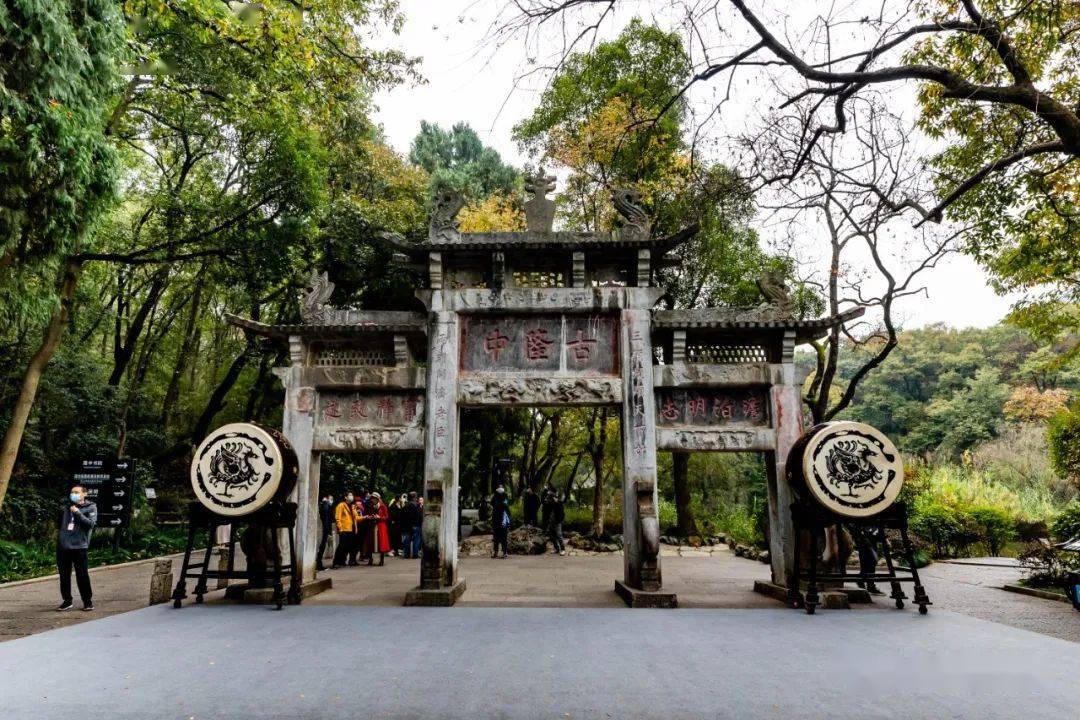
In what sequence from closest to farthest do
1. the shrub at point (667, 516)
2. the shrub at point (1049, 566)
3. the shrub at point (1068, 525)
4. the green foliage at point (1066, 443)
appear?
the shrub at point (1049, 566) → the shrub at point (1068, 525) → the green foliage at point (1066, 443) → the shrub at point (667, 516)

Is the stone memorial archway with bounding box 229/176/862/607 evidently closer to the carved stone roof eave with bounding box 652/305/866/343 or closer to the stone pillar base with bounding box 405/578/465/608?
the carved stone roof eave with bounding box 652/305/866/343

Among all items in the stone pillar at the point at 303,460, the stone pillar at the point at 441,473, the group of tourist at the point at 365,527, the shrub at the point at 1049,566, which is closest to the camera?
the stone pillar at the point at 441,473

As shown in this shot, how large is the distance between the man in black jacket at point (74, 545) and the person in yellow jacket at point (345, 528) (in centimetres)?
461

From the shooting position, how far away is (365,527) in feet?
40.4

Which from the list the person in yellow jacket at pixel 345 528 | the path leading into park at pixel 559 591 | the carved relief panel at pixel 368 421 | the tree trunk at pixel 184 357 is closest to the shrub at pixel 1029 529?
the path leading into park at pixel 559 591

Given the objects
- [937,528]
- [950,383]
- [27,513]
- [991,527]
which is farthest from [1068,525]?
[950,383]

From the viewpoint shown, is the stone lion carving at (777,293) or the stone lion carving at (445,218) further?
the stone lion carving at (445,218)

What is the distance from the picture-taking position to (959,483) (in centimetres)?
1742

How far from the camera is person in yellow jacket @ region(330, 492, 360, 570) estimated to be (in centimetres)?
1159

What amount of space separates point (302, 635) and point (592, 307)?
5.21 m

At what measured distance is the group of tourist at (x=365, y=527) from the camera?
11656mm

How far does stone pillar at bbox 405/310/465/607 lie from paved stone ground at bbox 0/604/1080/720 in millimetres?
849

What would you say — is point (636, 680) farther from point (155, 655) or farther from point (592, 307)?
point (592, 307)

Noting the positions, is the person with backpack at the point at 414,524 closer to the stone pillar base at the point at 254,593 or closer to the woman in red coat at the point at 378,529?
the woman in red coat at the point at 378,529
